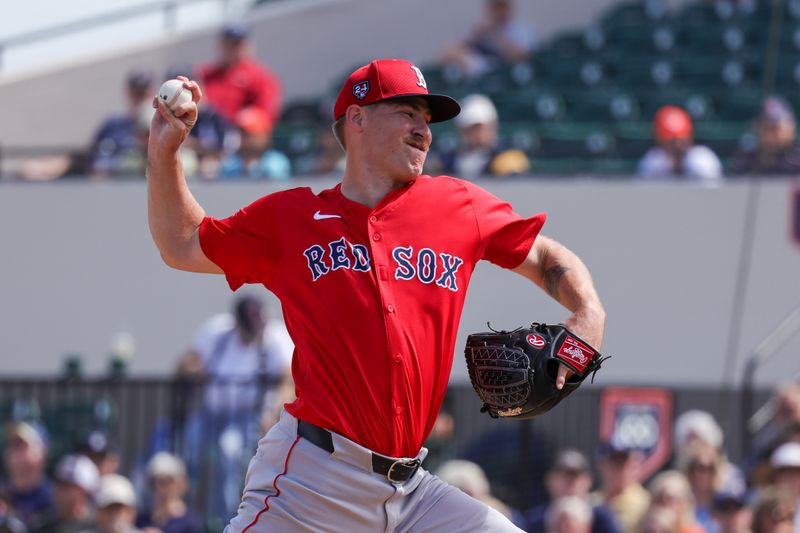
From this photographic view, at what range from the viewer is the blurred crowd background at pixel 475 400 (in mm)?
10172

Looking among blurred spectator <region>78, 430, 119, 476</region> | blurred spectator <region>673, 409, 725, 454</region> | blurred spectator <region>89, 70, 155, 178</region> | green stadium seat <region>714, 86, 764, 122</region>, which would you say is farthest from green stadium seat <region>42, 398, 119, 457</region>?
green stadium seat <region>714, 86, 764, 122</region>

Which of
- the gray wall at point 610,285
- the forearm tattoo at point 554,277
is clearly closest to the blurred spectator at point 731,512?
the gray wall at point 610,285

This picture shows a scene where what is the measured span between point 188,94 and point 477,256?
1134 millimetres

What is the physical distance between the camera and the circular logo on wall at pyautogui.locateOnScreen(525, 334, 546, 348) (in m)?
5.45

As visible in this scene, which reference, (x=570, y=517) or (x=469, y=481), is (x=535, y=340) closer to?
(x=570, y=517)

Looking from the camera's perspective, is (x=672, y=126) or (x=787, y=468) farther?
(x=672, y=126)

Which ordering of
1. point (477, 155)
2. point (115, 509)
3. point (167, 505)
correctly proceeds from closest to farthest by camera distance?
1. point (115, 509)
2. point (167, 505)
3. point (477, 155)

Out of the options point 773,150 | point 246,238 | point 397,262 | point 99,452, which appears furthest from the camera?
point 773,150

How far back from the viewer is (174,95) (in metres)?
5.66

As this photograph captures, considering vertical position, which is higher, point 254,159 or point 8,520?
point 254,159

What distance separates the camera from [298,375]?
5672 millimetres

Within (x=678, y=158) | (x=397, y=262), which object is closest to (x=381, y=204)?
(x=397, y=262)

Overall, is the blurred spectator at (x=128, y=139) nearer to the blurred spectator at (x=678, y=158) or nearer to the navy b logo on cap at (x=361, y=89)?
the blurred spectator at (x=678, y=158)

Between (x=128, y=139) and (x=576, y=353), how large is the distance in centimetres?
973
